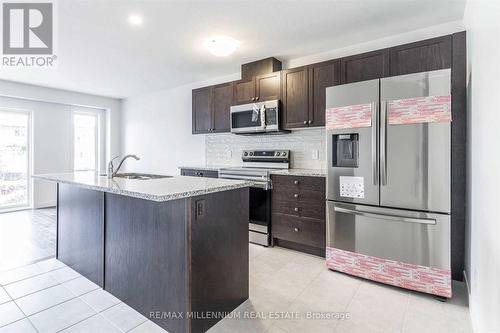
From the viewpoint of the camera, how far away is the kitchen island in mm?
1634

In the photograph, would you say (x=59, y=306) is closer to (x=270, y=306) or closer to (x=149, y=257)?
(x=149, y=257)

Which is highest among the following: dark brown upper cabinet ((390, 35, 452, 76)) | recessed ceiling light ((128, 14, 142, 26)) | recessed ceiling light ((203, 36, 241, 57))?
recessed ceiling light ((128, 14, 142, 26))

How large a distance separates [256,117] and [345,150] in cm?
146

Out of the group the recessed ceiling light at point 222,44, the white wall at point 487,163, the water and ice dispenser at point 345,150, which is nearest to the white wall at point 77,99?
the recessed ceiling light at point 222,44

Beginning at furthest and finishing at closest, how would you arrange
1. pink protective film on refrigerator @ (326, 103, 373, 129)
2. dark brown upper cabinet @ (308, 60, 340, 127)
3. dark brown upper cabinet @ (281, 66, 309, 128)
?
1. dark brown upper cabinet @ (281, 66, 309, 128)
2. dark brown upper cabinet @ (308, 60, 340, 127)
3. pink protective film on refrigerator @ (326, 103, 373, 129)

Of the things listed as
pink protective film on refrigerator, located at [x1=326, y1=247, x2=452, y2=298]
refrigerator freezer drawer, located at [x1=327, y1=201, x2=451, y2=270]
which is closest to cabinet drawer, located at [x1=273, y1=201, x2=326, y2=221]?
refrigerator freezer drawer, located at [x1=327, y1=201, x2=451, y2=270]

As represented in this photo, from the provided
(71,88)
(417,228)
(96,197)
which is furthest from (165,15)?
(71,88)

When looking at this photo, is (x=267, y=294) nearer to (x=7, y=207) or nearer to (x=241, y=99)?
(x=241, y=99)

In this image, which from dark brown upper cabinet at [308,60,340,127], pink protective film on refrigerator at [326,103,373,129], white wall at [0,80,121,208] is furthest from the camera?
white wall at [0,80,121,208]

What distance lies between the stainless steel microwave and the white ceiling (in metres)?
0.71

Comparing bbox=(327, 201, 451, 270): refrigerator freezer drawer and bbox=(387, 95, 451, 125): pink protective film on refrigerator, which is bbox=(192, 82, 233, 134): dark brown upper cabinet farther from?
bbox=(387, 95, 451, 125): pink protective film on refrigerator

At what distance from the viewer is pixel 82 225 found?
8.23ft

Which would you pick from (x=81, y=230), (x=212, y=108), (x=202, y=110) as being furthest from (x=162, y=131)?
(x=81, y=230)

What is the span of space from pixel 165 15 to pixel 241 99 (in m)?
1.59
